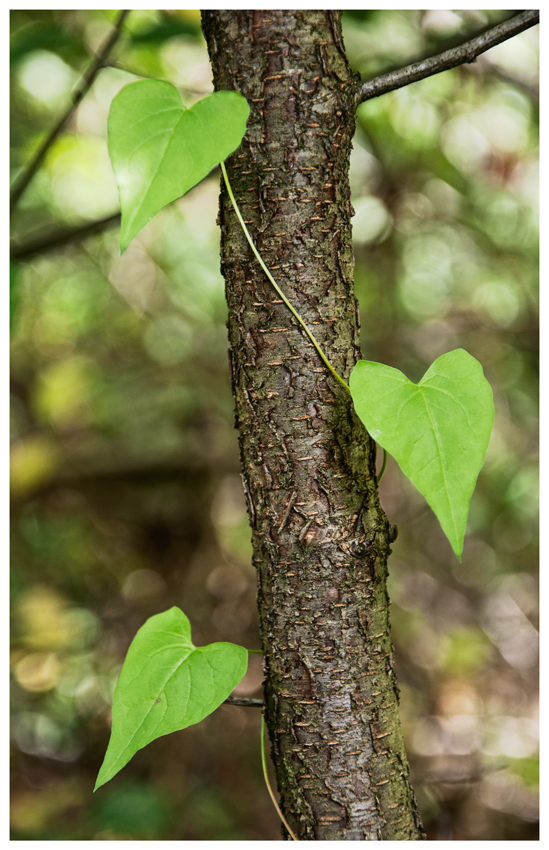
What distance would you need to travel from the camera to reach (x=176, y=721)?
0.45 m

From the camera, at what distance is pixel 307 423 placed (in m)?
0.48

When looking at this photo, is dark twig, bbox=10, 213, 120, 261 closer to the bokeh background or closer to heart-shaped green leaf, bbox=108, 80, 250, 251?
heart-shaped green leaf, bbox=108, 80, 250, 251

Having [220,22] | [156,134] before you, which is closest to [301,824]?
[156,134]

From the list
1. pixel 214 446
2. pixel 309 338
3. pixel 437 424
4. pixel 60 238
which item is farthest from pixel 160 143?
pixel 214 446

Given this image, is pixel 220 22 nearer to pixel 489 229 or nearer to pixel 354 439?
pixel 354 439

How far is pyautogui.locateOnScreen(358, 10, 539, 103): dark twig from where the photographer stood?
48 centimetres

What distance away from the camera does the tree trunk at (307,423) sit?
0.47 m

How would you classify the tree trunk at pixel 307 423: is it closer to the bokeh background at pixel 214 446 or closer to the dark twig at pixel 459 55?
the dark twig at pixel 459 55

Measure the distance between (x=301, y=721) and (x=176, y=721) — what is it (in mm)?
116

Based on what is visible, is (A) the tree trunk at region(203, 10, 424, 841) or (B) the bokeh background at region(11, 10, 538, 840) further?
(B) the bokeh background at region(11, 10, 538, 840)

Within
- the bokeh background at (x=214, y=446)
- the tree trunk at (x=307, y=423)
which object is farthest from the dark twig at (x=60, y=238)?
the bokeh background at (x=214, y=446)

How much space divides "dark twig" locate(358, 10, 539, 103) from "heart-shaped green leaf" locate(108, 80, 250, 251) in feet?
0.51

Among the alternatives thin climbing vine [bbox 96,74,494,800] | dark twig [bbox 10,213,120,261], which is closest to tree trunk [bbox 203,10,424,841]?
thin climbing vine [bbox 96,74,494,800]

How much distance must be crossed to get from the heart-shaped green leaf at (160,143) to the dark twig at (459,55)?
0.16 m
